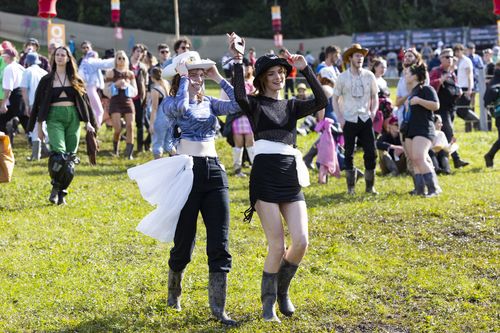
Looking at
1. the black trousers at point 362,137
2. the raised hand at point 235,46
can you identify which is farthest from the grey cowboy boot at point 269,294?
the black trousers at point 362,137

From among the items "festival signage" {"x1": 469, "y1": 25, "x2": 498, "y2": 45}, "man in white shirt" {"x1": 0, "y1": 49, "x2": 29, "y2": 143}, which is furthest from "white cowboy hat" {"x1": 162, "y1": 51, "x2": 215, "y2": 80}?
"festival signage" {"x1": 469, "y1": 25, "x2": 498, "y2": 45}

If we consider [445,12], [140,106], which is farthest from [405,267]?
[445,12]

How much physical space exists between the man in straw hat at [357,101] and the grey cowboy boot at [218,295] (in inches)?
230

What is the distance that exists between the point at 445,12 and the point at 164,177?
1939 inches

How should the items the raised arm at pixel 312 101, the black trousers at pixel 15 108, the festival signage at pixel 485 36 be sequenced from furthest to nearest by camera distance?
the festival signage at pixel 485 36, the black trousers at pixel 15 108, the raised arm at pixel 312 101

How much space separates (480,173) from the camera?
1507 centimetres

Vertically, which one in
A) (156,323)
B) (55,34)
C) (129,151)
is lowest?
(156,323)

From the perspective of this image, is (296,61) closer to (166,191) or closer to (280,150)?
(280,150)

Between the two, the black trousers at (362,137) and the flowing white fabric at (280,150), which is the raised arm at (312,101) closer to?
the flowing white fabric at (280,150)

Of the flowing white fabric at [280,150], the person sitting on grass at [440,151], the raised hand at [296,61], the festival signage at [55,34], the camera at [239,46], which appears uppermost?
the festival signage at [55,34]

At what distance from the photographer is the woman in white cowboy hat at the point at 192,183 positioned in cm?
719

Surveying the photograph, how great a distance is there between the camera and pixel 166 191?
23.9ft

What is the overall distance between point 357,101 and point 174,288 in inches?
226

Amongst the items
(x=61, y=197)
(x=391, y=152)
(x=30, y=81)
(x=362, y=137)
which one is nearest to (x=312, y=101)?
(x=362, y=137)
